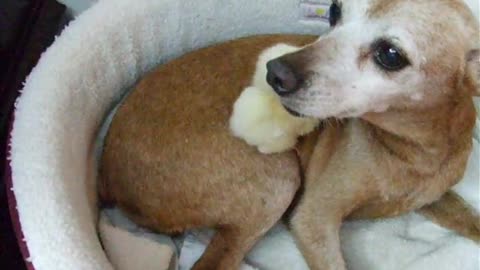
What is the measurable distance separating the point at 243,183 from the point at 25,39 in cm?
82

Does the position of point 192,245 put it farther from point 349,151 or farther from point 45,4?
point 45,4

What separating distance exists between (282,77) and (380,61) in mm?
218

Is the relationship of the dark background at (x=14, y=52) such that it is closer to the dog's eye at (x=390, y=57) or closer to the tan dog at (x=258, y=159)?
the tan dog at (x=258, y=159)

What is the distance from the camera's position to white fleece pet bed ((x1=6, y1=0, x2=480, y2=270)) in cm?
174

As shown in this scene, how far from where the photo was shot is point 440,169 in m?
2.03

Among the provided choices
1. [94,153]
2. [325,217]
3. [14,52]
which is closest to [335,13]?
[325,217]

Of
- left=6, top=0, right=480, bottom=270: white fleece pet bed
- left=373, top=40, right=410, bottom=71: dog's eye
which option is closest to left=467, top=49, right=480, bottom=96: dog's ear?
left=373, top=40, right=410, bottom=71: dog's eye

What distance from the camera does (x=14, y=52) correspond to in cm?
224

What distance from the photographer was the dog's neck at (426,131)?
187 centimetres

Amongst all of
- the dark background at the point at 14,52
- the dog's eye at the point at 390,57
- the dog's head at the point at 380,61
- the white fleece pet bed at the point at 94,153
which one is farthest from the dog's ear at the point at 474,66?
the dark background at the point at 14,52

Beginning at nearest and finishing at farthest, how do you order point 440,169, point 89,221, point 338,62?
point 338,62 < point 89,221 < point 440,169

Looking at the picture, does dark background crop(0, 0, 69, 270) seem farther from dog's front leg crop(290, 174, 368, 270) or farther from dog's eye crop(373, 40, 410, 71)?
dog's eye crop(373, 40, 410, 71)

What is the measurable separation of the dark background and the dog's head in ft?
2.82

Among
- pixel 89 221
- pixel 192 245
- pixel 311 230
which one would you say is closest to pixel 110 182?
pixel 89 221
